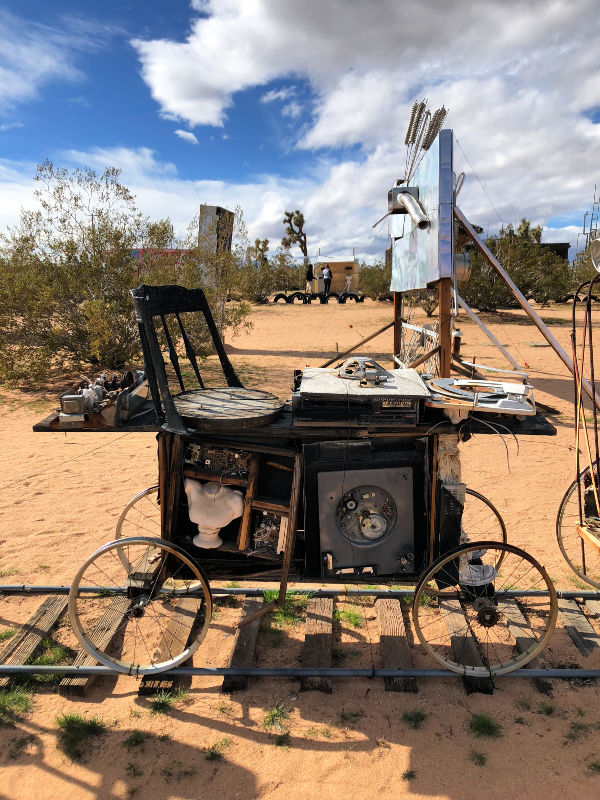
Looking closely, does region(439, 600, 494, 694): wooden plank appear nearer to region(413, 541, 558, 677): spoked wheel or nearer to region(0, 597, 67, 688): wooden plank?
region(413, 541, 558, 677): spoked wheel

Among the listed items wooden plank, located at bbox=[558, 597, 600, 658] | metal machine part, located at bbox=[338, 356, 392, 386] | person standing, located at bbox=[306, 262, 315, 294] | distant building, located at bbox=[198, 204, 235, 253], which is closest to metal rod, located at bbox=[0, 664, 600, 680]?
wooden plank, located at bbox=[558, 597, 600, 658]

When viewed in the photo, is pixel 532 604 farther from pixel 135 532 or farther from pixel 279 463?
pixel 135 532

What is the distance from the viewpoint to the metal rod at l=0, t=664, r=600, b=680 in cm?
328

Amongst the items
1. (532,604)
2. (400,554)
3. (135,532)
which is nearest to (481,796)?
(400,554)

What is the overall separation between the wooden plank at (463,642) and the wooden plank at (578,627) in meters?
0.73

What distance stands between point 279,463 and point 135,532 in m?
2.74

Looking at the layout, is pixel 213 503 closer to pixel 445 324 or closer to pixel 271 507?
pixel 271 507

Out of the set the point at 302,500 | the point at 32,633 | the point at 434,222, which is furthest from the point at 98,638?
the point at 434,222

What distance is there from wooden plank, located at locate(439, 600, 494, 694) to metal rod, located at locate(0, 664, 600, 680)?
5.4 inches

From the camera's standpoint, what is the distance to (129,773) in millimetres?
2727

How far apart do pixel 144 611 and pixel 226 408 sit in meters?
1.79

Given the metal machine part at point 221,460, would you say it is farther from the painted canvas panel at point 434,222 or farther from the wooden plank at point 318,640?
the painted canvas panel at point 434,222

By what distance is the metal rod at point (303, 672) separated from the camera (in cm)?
328

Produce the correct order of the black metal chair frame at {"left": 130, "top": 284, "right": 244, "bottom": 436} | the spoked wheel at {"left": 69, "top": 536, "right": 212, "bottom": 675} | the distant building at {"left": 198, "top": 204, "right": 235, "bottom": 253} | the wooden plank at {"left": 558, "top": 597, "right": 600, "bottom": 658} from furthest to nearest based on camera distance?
Result: 1. the distant building at {"left": 198, "top": 204, "right": 235, "bottom": 253}
2. the wooden plank at {"left": 558, "top": 597, "right": 600, "bottom": 658}
3. the spoked wheel at {"left": 69, "top": 536, "right": 212, "bottom": 675}
4. the black metal chair frame at {"left": 130, "top": 284, "right": 244, "bottom": 436}
